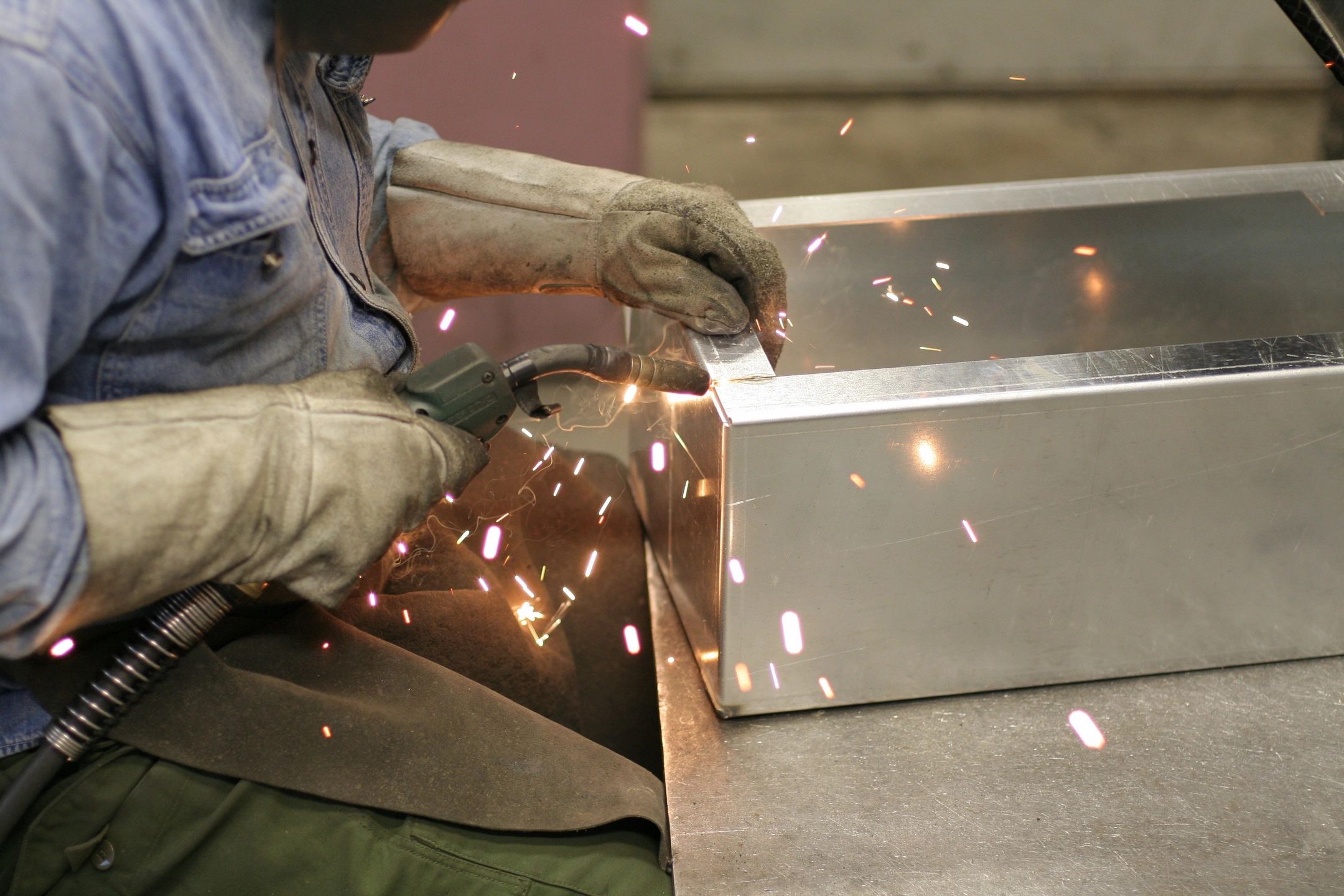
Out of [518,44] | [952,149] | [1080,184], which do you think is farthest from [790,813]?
[952,149]

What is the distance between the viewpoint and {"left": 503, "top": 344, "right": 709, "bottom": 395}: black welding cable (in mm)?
1060

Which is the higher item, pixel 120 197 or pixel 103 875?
pixel 120 197

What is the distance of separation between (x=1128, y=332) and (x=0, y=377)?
135 cm

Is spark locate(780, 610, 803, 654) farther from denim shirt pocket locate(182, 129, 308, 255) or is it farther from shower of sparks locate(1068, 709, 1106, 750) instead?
denim shirt pocket locate(182, 129, 308, 255)

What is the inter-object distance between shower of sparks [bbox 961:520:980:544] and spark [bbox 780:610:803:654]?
0.19 meters

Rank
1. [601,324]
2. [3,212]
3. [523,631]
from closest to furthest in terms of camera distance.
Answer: [3,212] → [523,631] → [601,324]

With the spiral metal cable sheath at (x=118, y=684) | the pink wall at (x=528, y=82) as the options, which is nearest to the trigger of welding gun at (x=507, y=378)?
the spiral metal cable sheath at (x=118, y=684)

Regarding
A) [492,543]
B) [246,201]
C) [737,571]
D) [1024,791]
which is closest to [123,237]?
[246,201]

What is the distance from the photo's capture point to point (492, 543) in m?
Result: 1.49

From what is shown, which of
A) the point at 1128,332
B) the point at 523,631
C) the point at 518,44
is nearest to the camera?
the point at 523,631

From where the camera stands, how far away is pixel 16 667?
93 cm

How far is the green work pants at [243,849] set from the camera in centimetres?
93

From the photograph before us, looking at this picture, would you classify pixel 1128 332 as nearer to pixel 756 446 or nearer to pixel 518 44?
pixel 756 446

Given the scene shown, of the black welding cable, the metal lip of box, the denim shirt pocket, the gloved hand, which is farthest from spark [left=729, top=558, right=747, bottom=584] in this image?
the denim shirt pocket
